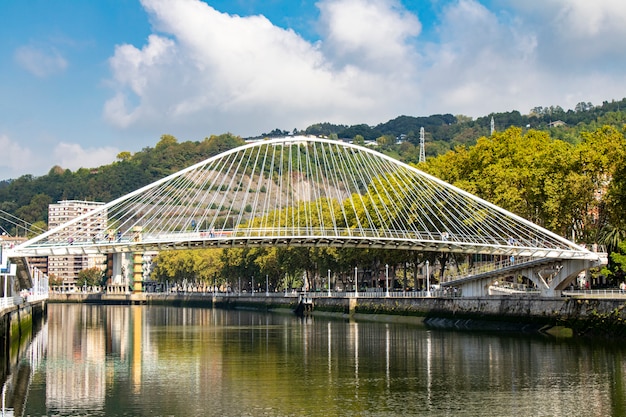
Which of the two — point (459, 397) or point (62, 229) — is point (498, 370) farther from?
point (62, 229)

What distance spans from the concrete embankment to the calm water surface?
286 centimetres

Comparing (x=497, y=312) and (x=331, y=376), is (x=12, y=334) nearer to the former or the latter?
(x=331, y=376)

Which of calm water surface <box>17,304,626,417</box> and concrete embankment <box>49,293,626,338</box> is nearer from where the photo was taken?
calm water surface <box>17,304,626,417</box>

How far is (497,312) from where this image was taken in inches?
2729

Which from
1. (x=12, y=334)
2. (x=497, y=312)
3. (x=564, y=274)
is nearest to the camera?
(x=12, y=334)

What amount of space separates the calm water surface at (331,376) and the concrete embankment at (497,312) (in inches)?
113

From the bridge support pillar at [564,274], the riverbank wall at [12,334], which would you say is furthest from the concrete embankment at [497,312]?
the riverbank wall at [12,334]

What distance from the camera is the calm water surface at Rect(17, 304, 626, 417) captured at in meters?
35.2

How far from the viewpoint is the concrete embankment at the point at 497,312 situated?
5741 cm

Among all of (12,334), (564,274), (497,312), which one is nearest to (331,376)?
(12,334)

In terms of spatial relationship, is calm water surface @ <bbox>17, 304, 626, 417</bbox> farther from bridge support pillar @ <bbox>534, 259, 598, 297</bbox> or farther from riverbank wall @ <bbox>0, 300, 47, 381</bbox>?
bridge support pillar @ <bbox>534, 259, 598, 297</bbox>

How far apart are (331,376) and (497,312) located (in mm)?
28222

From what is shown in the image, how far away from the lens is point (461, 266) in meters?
104

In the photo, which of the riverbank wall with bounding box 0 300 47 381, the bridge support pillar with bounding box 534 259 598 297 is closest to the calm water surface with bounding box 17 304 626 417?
the riverbank wall with bounding box 0 300 47 381
